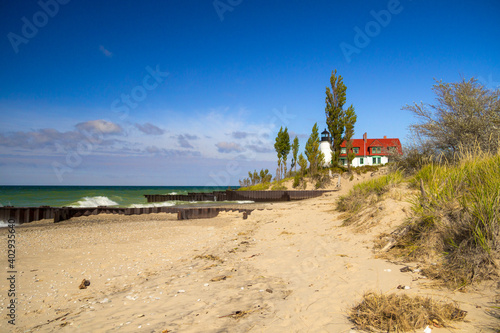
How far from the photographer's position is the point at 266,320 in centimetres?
319

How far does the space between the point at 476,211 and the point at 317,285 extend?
2665mm

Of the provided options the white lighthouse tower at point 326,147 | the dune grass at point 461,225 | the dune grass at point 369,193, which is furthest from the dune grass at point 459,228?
the white lighthouse tower at point 326,147

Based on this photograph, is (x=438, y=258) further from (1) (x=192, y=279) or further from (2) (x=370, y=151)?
(2) (x=370, y=151)

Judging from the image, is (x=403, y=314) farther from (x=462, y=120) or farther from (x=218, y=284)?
(x=462, y=120)

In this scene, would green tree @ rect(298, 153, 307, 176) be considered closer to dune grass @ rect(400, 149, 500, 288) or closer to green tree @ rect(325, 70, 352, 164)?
green tree @ rect(325, 70, 352, 164)

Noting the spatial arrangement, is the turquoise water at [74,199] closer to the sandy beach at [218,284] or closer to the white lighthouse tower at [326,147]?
the sandy beach at [218,284]

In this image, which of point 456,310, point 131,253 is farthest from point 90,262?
point 456,310

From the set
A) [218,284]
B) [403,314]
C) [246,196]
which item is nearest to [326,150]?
[246,196]

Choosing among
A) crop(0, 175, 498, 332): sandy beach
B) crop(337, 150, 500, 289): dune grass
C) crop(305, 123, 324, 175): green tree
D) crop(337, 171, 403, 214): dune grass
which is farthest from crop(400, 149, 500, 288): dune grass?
crop(305, 123, 324, 175): green tree

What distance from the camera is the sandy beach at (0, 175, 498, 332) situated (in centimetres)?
322

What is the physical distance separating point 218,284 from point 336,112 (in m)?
41.6

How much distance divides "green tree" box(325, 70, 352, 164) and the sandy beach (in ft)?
119

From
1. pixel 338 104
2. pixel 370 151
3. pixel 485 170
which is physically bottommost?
pixel 485 170

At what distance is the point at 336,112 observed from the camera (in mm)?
42375
